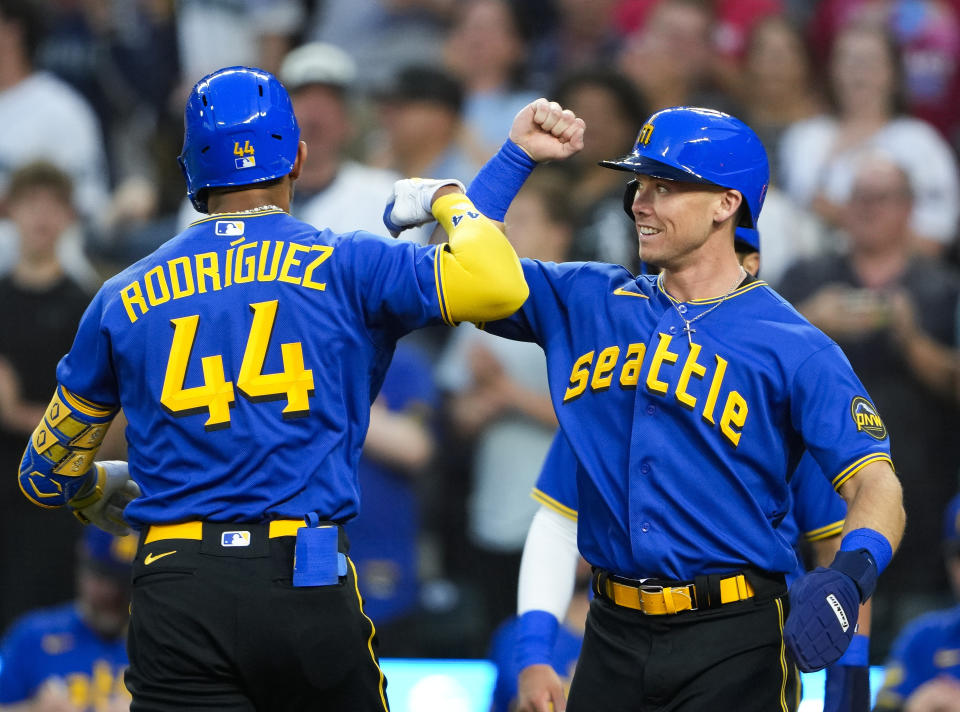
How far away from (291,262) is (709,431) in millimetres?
1167

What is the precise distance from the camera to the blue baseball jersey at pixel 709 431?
3.68 meters

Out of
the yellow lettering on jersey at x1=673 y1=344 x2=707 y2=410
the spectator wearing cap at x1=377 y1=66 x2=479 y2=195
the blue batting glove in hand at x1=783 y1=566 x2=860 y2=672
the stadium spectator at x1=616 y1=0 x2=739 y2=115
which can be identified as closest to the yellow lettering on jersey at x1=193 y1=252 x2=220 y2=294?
the yellow lettering on jersey at x1=673 y1=344 x2=707 y2=410

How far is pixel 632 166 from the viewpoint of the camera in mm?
3855

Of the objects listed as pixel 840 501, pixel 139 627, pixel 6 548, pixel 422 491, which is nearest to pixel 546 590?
pixel 840 501

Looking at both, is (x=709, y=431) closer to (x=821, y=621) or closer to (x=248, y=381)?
(x=821, y=621)

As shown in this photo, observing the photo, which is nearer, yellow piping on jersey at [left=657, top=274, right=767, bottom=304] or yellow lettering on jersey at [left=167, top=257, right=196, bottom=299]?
yellow lettering on jersey at [left=167, top=257, right=196, bottom=299]

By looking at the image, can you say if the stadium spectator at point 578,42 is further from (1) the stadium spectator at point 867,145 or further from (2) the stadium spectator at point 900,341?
(2) the stadium spectator at point 900,341

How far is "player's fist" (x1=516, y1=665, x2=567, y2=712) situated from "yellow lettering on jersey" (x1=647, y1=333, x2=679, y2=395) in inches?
34.0

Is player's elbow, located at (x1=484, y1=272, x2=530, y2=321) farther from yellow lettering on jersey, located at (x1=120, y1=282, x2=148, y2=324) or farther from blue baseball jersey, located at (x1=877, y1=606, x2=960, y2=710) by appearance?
blue baseball jersey, located at (x1=877, y1=606, x2=960, y2=710)

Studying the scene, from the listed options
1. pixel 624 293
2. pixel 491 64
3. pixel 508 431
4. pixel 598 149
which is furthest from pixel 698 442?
pixel 491 64

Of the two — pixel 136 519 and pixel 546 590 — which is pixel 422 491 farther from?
pixel 136 519

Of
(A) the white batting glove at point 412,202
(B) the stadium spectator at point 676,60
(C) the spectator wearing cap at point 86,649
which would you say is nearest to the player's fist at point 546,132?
(A) the white batting glove at point 412,202

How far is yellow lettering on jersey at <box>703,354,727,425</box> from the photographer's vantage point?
3.72 meters

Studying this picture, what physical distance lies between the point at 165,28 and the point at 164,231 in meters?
1.79
